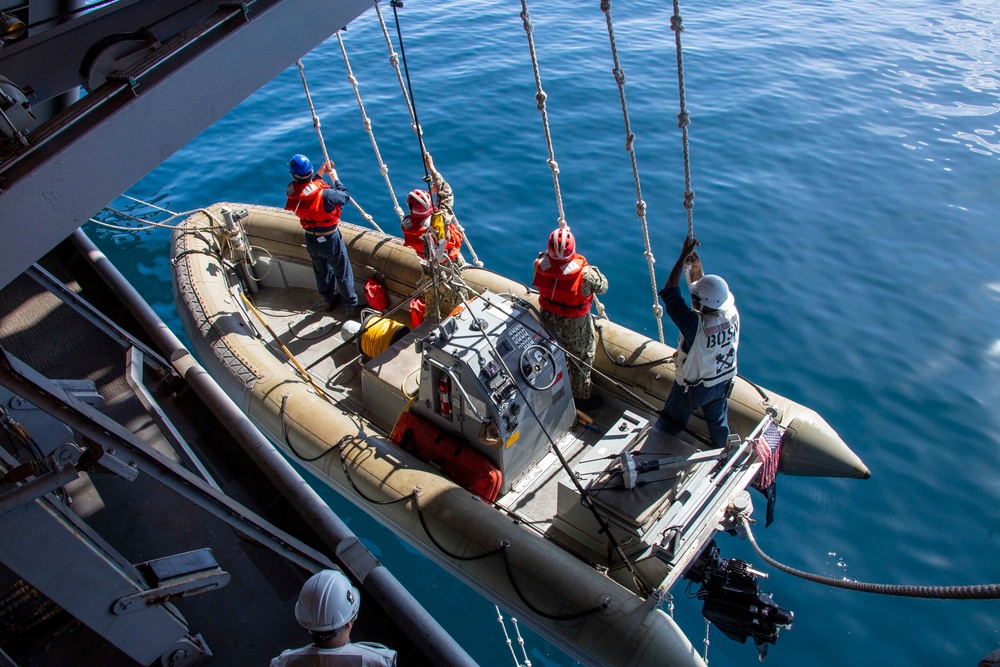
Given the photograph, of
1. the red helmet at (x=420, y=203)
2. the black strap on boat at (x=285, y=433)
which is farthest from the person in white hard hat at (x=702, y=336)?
the black strap on boat at (x=285, y=433)

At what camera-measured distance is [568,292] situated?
5.15m

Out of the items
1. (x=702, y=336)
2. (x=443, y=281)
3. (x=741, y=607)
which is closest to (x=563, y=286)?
(x=443, y=281)

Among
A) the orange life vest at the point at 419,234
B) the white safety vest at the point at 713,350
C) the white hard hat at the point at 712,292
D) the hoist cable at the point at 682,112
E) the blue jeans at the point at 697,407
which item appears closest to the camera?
the hoist cable at the point at 682,112

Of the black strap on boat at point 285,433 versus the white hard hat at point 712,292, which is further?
the black strap on boat at point 285,433

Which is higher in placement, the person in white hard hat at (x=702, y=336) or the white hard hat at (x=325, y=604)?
the white hard hat at (x=325, y=604)

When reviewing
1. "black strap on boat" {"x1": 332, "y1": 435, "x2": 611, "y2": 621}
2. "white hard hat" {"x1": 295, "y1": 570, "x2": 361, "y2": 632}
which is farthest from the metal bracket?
"black strap on boat" {"x1": 332, "y1": 435, "x2": 611, "y2": 621}

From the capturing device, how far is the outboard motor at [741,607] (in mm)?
4090

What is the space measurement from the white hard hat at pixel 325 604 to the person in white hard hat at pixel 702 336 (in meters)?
2.79

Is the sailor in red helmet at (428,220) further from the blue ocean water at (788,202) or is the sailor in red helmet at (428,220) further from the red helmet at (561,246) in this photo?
the blue ocean water at (788,202)

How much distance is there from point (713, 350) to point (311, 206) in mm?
4385

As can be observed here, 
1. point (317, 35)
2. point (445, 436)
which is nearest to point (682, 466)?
point (445, 436)

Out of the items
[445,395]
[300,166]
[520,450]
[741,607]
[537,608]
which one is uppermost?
[300,166]

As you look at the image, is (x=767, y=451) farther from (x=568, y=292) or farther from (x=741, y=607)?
(x=568, y=292)

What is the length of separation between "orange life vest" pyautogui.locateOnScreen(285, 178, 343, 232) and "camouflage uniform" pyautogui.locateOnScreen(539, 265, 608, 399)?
263cm
